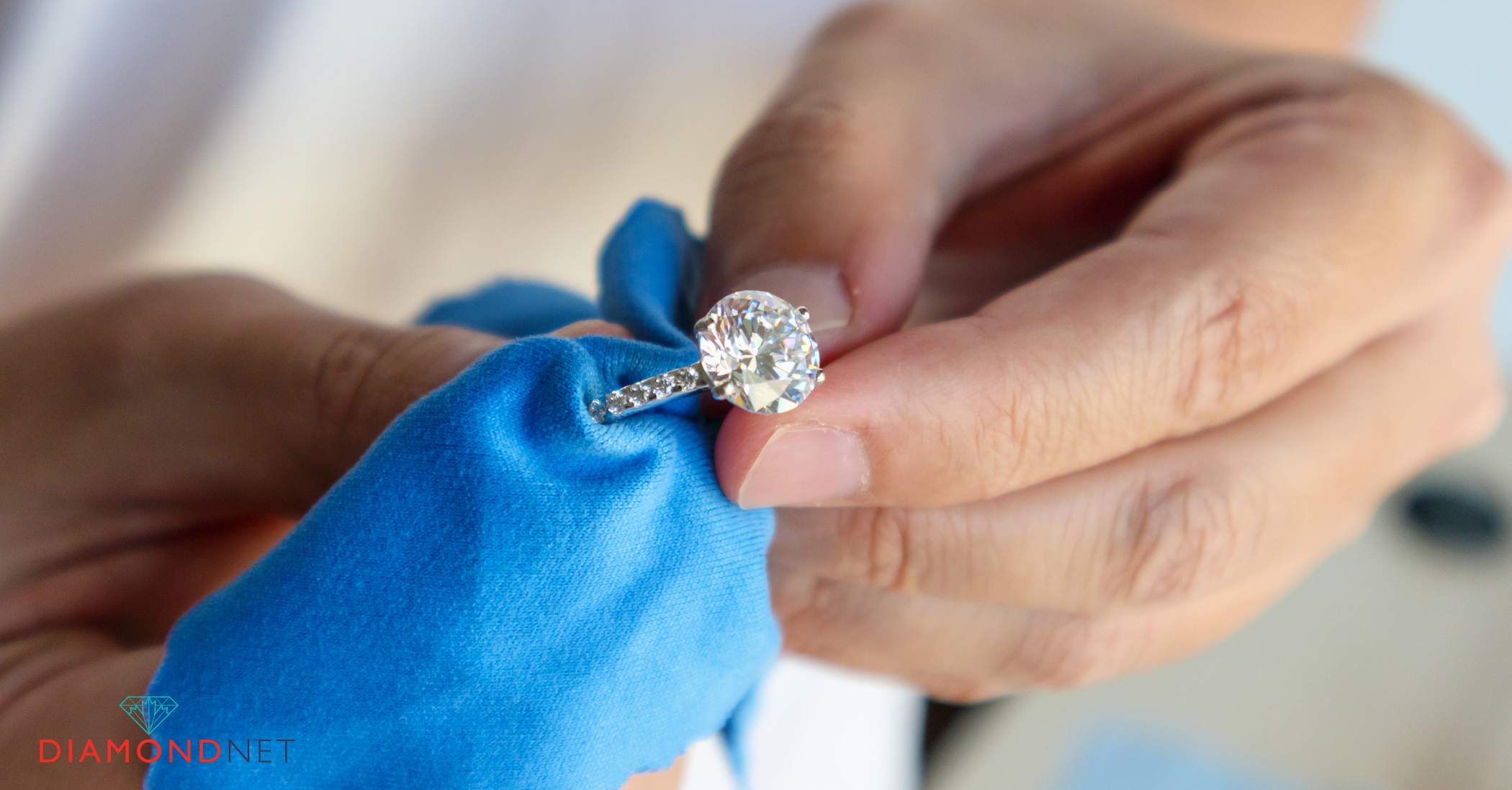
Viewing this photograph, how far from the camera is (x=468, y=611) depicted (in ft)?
1.48

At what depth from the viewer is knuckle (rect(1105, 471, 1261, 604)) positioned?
2.23 feet

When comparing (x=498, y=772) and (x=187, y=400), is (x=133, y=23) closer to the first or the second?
(x=187, y=400)

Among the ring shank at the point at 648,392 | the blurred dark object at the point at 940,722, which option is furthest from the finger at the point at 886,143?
the blurred dark object at the point at 940,722

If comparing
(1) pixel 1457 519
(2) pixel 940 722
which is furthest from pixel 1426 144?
(2) pixel 940 722

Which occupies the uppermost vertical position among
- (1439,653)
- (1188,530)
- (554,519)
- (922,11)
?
(922,11)

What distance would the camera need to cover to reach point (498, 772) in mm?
460

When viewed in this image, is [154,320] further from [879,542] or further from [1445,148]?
[1445,148]

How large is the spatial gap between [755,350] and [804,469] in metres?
0.09

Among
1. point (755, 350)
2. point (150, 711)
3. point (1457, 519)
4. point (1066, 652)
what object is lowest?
point (1457, 519)

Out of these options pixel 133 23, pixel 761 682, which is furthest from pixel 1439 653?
pixel 133 23

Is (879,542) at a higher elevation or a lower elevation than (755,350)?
lower

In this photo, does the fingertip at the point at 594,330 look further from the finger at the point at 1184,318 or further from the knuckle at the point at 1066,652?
the knuckle at the point at 1066,652

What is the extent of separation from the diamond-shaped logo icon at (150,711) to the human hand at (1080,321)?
253mm

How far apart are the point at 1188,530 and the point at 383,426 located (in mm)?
482
